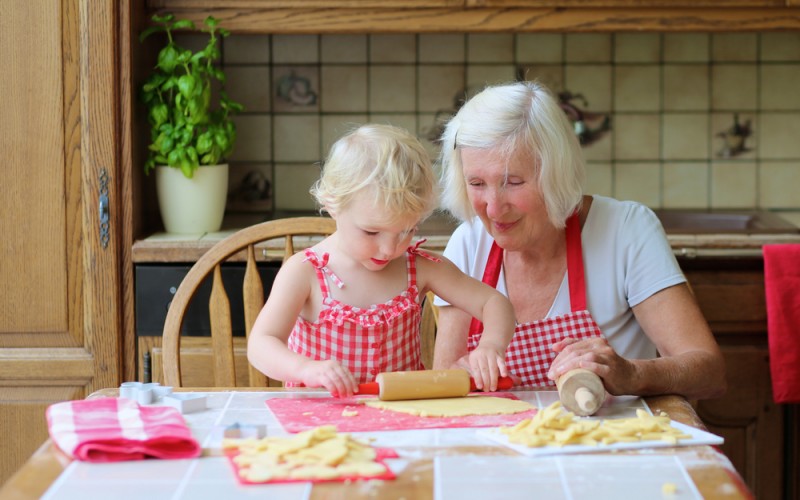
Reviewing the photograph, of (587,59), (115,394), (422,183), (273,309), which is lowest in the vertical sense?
(115,394)

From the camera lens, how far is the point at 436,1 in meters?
2.49

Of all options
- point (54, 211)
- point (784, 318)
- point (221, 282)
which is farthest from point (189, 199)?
point (784, 318)

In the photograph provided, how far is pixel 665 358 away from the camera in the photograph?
58.0 inches

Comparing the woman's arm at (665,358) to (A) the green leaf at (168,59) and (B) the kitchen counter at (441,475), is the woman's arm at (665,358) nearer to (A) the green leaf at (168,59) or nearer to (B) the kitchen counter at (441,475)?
(B) the kitchen counter at (441,475)

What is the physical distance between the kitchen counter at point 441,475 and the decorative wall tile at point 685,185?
184cm

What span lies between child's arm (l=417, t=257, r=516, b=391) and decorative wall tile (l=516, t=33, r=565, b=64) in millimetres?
1342

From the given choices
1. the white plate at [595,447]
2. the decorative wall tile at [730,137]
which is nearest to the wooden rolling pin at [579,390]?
the white plate at [595,447]

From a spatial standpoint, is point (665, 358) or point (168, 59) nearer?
point (665, 358)

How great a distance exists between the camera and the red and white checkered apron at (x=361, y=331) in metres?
1.56

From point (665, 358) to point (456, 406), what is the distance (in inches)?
14.3

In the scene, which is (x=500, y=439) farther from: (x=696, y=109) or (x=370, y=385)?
(x=696, y=109)

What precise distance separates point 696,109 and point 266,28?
119 centimetres

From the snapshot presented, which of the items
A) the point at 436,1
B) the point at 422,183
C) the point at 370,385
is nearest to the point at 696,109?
the point at 436,1

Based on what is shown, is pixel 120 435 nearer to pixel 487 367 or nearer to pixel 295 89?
pixel 487 367
